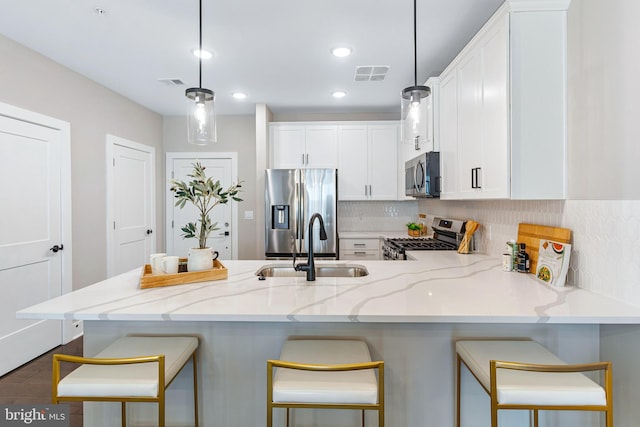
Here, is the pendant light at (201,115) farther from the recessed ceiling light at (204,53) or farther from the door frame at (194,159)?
the door frame at (194,159)

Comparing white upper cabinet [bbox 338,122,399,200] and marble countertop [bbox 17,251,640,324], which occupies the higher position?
white upper cabinet [bbox 338,122,399,200]

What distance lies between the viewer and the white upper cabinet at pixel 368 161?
443 cm

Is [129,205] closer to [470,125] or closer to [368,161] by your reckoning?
[368,161]

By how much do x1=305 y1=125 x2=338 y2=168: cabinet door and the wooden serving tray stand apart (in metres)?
2.72

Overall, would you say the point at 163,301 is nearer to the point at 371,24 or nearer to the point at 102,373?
the point at 102,373

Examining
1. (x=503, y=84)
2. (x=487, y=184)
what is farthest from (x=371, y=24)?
(x=487, y=184)

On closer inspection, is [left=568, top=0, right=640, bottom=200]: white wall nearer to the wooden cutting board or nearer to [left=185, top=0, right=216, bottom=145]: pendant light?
the wooden cutting board

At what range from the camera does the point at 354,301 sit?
1.43 metres

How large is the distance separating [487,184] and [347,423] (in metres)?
1.51

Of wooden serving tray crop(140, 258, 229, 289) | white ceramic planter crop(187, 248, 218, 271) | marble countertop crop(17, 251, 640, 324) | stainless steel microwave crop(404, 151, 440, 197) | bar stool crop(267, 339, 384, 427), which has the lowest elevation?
bar stool crop(267, 339, 384, 427)

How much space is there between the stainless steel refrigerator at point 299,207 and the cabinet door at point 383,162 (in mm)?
700

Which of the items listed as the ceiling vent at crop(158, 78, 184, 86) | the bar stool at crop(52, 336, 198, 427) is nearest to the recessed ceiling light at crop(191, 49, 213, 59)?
the ceiling vent at crop(158, 78, 184, 86)

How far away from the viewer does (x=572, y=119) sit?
176cm

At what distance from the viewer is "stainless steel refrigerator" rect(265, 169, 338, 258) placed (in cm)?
400
